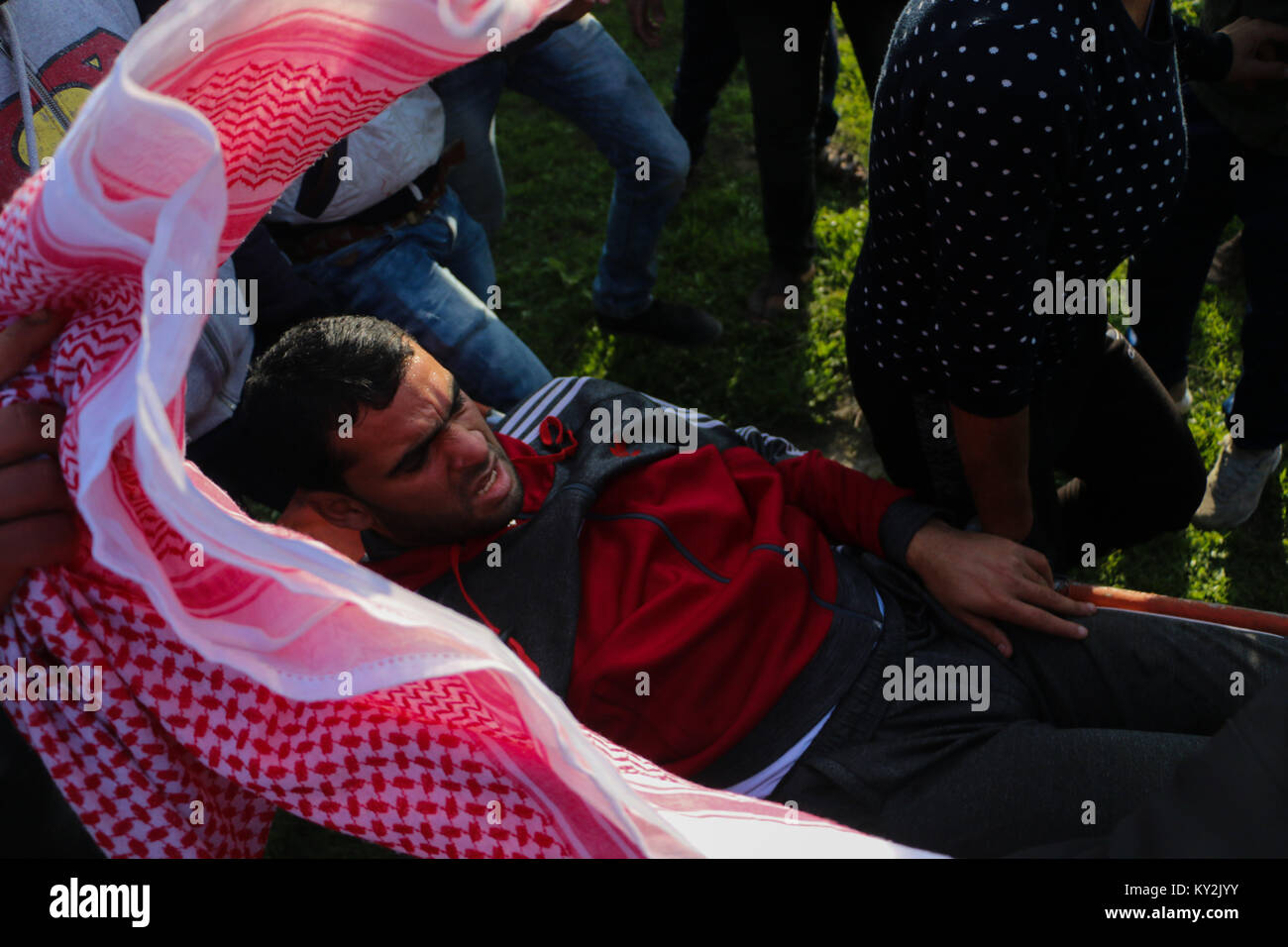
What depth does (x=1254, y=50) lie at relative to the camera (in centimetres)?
245

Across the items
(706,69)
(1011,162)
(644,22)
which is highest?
(644,22)

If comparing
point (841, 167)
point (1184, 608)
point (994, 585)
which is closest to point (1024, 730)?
point (994, 585)

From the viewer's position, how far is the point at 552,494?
2133mm

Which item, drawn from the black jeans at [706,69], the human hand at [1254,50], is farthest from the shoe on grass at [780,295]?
the human hand at [1254,50]

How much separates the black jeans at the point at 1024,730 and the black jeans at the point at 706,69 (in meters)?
2.72

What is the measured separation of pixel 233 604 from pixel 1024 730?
4.67 ft

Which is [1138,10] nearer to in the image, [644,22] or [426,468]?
[426,468]

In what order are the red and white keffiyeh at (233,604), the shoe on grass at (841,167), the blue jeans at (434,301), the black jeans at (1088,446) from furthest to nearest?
the shoe on grass at (841,167)
the blue jeans at (434,301)
the black jeans at (1088,446)
the red and white keffiyeh at (233,604)

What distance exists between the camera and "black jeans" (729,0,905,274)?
331 cm

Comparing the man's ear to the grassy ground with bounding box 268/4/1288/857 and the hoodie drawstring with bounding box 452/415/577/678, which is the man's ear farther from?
the grassy ground with bounding box 268/4/1288/857

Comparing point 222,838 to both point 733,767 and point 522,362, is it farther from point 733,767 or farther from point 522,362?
point 522,362

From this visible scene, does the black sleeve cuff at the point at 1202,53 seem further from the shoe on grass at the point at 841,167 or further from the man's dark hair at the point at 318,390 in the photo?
the shoe on grass at the point at 841,167

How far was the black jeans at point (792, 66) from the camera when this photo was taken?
331 cm

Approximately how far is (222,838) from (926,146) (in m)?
1.52
